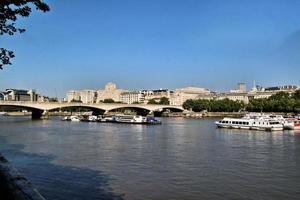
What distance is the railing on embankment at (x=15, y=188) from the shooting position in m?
5.52

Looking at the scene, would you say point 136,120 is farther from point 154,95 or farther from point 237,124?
point 154,95

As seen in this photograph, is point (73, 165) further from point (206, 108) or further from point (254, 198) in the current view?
point (206, 108)

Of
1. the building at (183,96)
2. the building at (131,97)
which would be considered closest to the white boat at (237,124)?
the building at (183,96)

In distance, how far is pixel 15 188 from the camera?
5941mm

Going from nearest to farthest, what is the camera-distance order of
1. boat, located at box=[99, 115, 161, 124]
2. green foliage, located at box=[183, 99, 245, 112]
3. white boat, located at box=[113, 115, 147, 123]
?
boat, located at box=[99, 115, 161, 124] → white boat, located at box=[113, 115, 147, 123] → green foliage, located at box=[183, 99, 245, 112]

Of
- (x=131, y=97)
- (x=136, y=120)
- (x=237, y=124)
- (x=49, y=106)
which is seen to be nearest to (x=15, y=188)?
(x=237, y=124)

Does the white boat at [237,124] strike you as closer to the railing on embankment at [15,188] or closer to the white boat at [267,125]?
the white boat at [267,125]

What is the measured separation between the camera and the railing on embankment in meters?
5.52

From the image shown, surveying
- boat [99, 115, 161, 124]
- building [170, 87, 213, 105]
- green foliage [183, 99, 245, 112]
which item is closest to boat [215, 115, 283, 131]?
boat [99, 115, 161, 124]

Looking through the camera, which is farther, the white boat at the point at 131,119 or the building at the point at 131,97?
the building at the point at 131,97

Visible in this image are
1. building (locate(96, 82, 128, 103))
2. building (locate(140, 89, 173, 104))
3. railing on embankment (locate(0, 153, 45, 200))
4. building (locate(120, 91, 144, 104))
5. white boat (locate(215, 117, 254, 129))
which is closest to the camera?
railing on embankment (locate(0, 153, 45, 200))

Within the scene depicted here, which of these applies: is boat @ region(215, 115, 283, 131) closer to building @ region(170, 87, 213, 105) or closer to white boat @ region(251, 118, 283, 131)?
white boat @ region(251, 118, 283, 131)

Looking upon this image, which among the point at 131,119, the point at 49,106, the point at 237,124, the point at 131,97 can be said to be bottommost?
the point at 237,124

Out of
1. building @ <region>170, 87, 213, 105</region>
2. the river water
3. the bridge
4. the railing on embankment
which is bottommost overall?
the river water
